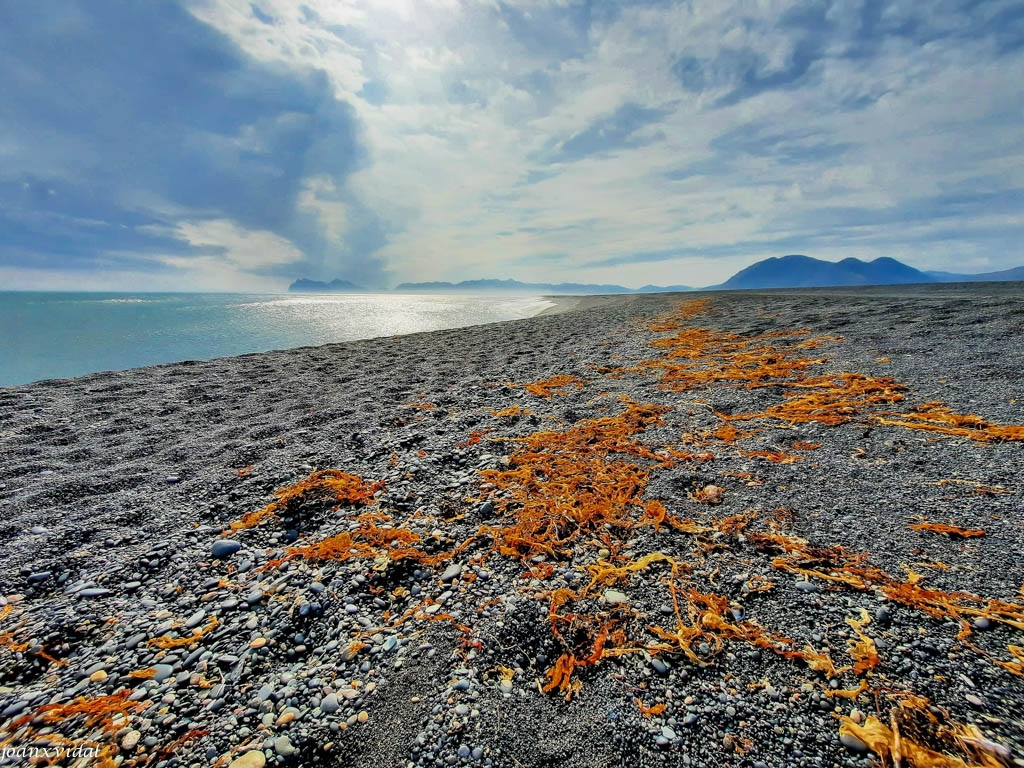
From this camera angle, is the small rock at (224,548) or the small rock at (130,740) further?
the small rock at (224,548)

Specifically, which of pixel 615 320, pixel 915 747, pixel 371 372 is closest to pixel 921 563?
pixel 915 747

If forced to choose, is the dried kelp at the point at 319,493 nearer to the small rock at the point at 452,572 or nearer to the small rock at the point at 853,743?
the small rock at the point at 452,572

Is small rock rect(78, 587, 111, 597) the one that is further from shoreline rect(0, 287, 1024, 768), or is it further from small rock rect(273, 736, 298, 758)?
small rock rect(273, 736, 298, 758)

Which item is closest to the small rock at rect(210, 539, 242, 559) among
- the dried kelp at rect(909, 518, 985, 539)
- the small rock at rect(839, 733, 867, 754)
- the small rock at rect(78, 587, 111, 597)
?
the small rock at rect(78, 587, 111, 597)

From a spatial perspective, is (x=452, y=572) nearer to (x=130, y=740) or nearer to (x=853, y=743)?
(x=130, y=740)

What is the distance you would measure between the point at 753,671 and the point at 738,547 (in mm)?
1006

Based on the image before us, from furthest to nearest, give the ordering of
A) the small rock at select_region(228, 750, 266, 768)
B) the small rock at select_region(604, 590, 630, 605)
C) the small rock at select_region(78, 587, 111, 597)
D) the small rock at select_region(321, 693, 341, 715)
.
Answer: the small rock at select_region(78, 587, 111, 597)
the small rock at select_region(604, 590, 630, 605)
the small rock at select_region(321, 693, 341, 715)
the small rock at select_region(228, 750, 266, 768)

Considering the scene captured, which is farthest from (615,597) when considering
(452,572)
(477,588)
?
(452,572)

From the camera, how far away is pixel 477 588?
273cm

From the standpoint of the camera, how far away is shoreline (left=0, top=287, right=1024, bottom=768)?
180 centimetres

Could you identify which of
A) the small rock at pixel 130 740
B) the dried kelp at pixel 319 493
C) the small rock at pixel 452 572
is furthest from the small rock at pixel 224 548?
the small rock at pixel 452 572

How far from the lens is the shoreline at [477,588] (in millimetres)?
1803

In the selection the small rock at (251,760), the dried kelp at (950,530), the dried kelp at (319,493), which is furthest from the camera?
the dried kelp at (319,493)

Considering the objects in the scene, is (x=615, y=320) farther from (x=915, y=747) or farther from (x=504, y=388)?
(x=915, y=747)
